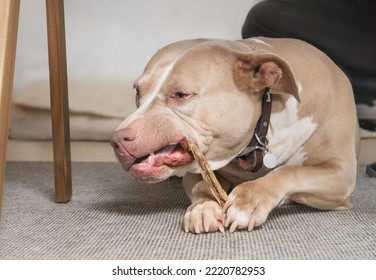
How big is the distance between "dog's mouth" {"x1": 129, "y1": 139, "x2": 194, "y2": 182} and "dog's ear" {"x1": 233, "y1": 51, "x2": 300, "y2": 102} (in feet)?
0.60

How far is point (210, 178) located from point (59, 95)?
51 cm

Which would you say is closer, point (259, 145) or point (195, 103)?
point (195, 103)

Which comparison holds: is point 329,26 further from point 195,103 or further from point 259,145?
point 195,103

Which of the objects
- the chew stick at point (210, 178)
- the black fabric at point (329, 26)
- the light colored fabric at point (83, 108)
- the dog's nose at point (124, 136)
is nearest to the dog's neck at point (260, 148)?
the chew stick at point (210, 178)

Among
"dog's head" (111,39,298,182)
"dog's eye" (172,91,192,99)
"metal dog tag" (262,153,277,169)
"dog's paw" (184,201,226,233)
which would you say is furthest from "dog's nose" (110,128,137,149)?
"metal dog tag" (262,153,277,169)

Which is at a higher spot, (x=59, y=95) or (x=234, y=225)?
(x=59, y=95)

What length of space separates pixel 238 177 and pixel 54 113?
1.65 feet

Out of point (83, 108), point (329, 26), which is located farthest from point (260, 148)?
point (83, 108)

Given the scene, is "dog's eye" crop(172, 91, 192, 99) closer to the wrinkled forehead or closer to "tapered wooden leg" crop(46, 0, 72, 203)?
the wrinkled forehead

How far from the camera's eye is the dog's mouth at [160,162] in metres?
1.38

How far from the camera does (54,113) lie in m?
1.75

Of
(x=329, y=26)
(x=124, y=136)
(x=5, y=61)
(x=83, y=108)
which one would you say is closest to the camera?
(x=5, y=61)

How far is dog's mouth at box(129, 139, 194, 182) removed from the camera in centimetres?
138

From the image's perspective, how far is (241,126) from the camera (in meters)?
1.43
